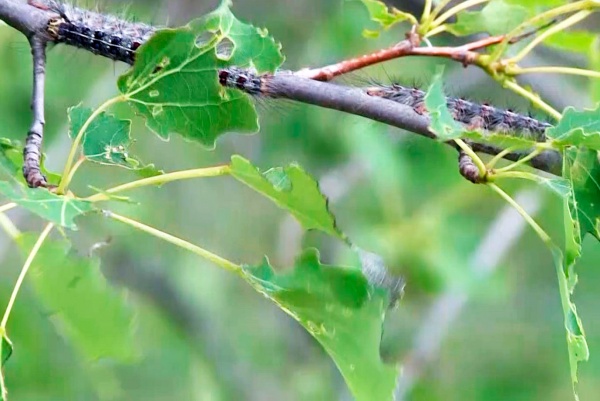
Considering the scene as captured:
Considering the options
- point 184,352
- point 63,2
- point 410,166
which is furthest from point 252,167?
point 184,352

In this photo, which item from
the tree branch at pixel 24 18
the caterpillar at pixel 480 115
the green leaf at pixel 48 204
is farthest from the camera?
the caterpillar at pixel 480 115

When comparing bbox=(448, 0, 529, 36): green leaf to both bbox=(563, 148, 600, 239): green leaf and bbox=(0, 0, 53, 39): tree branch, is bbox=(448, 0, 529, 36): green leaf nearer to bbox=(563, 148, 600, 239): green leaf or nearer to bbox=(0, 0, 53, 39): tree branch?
bbox=(563, 148, 600, 239): green leaf

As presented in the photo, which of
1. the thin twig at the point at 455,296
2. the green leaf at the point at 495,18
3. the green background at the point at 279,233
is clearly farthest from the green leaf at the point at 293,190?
the thin twig at the point at 455,296

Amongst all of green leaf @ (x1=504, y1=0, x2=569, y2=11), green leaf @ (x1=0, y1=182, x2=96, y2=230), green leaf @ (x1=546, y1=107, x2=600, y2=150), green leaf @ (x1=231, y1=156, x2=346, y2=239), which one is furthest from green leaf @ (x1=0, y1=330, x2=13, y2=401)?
green leaf @ (x1=504, y1=0, x2=569, y2=11)

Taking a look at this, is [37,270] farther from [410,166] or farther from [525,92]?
[410,166]

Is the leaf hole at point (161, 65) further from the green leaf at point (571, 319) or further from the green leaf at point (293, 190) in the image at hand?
the green leaf at point (571, 319)
